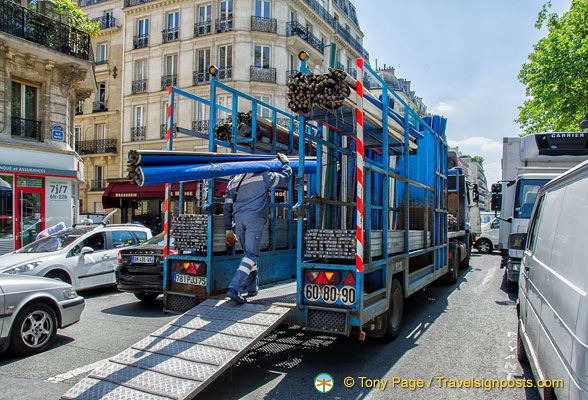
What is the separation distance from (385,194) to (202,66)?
77.5 ft

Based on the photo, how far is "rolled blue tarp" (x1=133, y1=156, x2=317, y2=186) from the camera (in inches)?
157

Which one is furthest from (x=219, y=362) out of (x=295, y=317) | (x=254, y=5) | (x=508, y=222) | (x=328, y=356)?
(x=254, y=5)

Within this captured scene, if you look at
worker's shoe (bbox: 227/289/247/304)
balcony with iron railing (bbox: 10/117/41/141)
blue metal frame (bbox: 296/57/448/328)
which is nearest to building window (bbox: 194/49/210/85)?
balcony with iron railing (bbox: 10/117/41/141)

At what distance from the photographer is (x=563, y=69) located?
1792cm

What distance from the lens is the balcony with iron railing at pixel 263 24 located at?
25.4 m

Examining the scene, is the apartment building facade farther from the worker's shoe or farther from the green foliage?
the worker's shoe

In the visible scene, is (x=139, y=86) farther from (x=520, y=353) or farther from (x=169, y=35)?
(x=520, y=353)

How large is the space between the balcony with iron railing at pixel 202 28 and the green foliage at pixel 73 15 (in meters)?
9.71

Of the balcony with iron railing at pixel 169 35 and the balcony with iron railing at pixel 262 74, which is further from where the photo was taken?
the balcony with iron railing at pixel 169 35

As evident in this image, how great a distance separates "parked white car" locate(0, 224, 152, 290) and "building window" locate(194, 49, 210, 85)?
17.9 metres

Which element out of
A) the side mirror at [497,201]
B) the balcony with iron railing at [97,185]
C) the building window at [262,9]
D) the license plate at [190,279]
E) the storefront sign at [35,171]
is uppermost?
the building window at [262,9]

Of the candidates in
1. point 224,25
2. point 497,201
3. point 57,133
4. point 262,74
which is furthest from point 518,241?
point 224,25

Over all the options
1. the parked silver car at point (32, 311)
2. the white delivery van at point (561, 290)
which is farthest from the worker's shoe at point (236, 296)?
the white delivery van at point (561, 290)

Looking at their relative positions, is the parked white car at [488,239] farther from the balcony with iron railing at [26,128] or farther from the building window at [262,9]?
the balcony with iron railing at [26,128]
